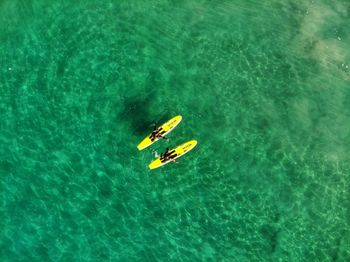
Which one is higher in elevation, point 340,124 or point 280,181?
point 340,124

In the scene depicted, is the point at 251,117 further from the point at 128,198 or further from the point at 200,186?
the point at 128,198

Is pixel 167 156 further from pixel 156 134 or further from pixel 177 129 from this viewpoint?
pixel 177 129

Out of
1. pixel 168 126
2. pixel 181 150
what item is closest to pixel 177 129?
pixel 168 126

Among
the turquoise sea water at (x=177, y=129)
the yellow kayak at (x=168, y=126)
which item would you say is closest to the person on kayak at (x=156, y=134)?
the yellow kayak at (x=168, y=126)

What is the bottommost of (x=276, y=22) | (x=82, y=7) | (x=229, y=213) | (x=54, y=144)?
(x=229, y=213)

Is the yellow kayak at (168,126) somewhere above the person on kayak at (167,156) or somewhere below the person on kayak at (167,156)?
above

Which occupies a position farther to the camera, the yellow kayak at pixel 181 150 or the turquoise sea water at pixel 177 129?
the yellow kayak at pixel 181 150

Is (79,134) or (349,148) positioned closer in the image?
(349,148)

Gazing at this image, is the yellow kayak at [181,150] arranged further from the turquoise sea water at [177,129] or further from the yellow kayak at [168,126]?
the yellow kayak at [168,126]

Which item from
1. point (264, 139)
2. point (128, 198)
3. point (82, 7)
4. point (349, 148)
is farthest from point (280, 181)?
point (82, 7)
